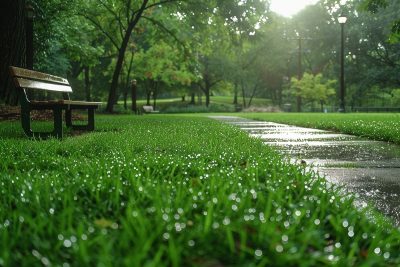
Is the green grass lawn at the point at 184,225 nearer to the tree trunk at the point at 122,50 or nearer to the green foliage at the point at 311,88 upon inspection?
the tree trunk at the point at 122,50

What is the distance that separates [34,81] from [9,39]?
15.2 feet

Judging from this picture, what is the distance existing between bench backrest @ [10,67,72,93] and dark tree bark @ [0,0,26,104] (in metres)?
2.85

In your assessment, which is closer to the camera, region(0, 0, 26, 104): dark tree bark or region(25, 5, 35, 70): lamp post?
region(0, 0, 26, 104): dark tree bark

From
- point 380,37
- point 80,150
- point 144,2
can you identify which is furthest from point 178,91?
point 80,150

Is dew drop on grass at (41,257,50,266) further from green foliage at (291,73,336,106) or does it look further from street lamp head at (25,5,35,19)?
green foliage at (291,73,336,106)

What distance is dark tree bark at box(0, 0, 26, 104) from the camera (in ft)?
33.3

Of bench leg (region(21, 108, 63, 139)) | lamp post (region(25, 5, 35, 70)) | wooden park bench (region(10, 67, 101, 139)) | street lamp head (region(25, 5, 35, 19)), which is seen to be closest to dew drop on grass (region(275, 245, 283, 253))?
wooden park bench (region(10, 67, 101, 139))

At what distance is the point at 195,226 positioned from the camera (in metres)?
1.49

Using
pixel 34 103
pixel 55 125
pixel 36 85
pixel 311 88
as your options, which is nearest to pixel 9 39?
pixel 36 85

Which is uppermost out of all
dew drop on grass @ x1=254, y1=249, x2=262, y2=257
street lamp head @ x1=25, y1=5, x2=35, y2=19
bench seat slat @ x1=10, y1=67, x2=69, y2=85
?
street lamp head @ x1=25, y1=5, x2=35, y2=19

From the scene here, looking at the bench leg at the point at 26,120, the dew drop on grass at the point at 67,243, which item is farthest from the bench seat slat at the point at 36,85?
the dew drop on grass at the point at 67,243

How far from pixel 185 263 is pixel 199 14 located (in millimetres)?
18954

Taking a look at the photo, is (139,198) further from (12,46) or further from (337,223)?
(12,46)

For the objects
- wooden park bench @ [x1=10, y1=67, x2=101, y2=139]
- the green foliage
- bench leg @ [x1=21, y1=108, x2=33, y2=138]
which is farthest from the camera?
the green foliage
